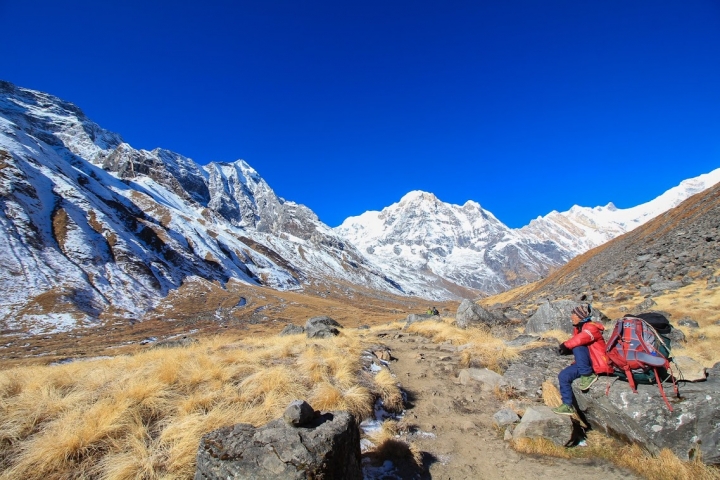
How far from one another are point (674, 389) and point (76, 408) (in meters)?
11.0

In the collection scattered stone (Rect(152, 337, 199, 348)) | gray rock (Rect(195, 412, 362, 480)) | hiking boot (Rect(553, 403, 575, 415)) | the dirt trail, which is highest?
scattered stone (Rect(152, 337, 199, 348))

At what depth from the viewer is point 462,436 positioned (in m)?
7.78

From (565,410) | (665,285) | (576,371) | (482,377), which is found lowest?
(482,377)

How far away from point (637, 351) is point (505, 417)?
326 cm

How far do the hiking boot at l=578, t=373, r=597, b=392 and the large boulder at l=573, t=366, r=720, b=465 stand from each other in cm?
35

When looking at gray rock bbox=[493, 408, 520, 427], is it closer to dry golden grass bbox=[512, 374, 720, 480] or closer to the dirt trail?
the dirt trail

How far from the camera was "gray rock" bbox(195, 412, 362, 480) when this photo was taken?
4.37 m

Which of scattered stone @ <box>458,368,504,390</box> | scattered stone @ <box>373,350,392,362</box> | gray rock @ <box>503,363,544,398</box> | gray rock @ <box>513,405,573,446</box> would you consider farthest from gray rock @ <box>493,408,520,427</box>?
scattered stone @ <box>373,350,392,362</box>

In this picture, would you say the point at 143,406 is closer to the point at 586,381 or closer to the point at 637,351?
the point at 586,381

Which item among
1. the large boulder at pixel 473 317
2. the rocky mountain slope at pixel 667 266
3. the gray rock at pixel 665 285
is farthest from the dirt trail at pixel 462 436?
the rocky mountain slope at pixel 667 266

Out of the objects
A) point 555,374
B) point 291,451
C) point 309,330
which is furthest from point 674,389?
point 309,330

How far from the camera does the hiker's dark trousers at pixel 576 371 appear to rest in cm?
719

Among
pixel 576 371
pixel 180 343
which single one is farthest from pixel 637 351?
pixel 180 343

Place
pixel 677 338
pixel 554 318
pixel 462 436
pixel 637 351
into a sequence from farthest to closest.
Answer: pixel 554 318, pixel 677 338, pixel 462 436, pixel 637 351
